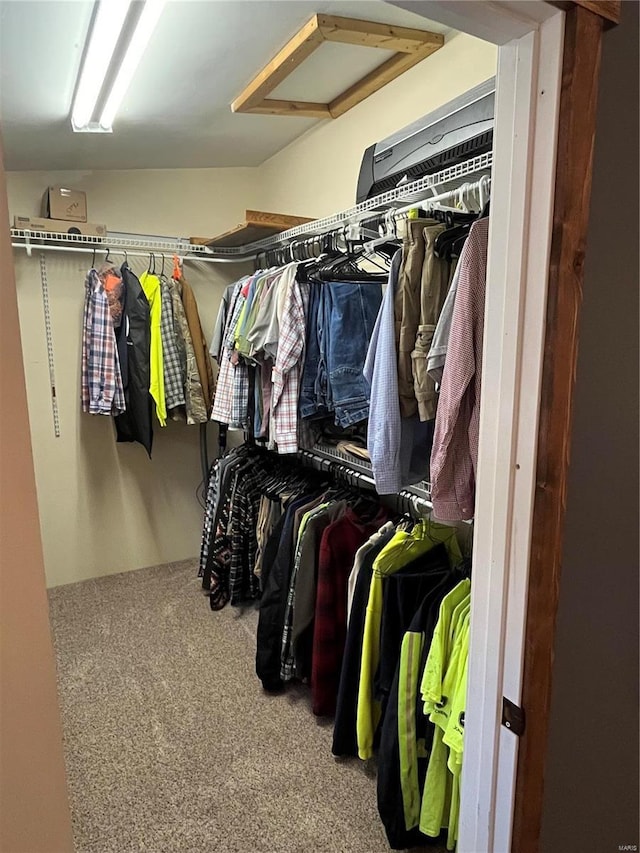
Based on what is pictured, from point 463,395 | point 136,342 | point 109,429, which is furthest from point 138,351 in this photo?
point 463,395

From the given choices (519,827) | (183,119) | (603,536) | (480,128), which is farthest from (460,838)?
(183,119)

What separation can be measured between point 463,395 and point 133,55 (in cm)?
148

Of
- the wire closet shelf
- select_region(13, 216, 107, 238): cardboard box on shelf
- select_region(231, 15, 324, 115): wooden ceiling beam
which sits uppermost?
select_region(231, 15, 324, 115): wooden ceiling beam

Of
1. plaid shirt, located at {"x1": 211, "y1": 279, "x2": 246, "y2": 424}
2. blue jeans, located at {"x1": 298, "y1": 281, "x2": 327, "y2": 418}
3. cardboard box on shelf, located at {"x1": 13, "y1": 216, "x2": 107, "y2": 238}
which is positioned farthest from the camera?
cardboard box on shelf, located at {"x1": 13, "y1": 216, "x2": 107, "y2": 238}

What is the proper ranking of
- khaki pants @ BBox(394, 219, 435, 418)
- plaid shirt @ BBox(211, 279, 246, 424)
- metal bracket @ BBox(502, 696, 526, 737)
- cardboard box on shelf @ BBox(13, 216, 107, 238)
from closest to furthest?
metal bracket @ BBox(502, 696, 526, 737) < khaki pants @ BBox(394, 219, 435, 418) < plaid shirt @ BBox(211, 279, 246, 424) < cardboard box on shelf @ BBox(13, 216, 107, 238)

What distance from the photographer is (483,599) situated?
987mm

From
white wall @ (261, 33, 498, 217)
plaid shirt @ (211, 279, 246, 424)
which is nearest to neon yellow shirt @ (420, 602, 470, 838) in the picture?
plaid shirt @ (211, 279, 246, 424)

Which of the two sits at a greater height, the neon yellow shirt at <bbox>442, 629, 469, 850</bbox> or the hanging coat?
the hanging coat

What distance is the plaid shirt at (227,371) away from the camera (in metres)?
2.53

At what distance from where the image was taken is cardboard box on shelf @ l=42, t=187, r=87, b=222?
9.23ft

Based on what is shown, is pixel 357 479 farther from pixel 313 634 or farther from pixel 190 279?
pixel 190 279

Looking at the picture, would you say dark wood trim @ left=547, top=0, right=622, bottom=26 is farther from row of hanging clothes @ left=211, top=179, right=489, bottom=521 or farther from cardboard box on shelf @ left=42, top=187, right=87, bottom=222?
cardboard box on shelf @ left=42, top=187, right=87, bottom=222

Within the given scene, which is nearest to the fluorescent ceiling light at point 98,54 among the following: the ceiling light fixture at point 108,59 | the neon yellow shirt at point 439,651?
the ceiling light fixture at point 108,59

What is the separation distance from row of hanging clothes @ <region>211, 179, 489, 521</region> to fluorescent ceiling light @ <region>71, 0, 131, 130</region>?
35.1 inches
